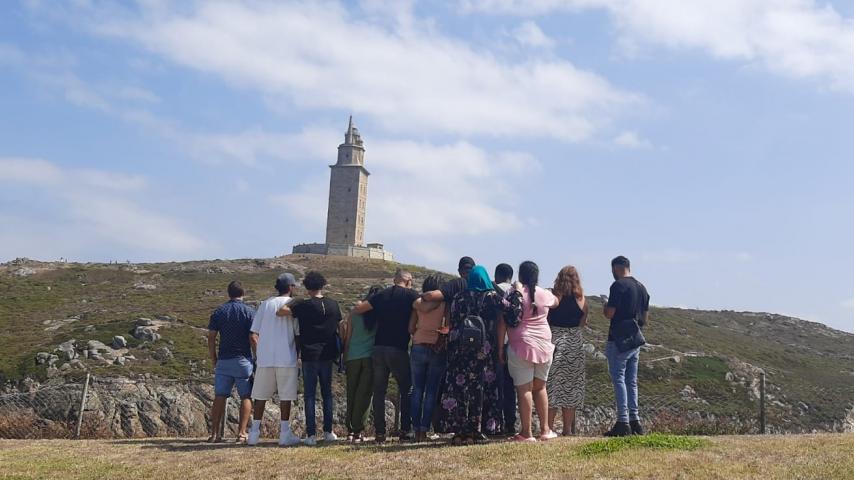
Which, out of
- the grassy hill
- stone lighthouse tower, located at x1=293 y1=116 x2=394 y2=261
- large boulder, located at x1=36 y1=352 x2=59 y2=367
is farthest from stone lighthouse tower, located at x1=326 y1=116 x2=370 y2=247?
large boulder, located at x1=36 y1=352 x2=59 y2=367

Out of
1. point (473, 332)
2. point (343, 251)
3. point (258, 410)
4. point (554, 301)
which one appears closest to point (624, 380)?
point (554, 301)

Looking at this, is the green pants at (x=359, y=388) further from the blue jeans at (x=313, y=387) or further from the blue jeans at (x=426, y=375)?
the blue jeans at (x=426, y=375)

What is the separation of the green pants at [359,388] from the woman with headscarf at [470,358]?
127 centimetres

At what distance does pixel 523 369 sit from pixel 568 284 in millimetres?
1492

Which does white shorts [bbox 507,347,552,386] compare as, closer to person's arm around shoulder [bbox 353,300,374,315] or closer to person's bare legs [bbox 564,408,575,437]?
person's bare legs [bbox 564,408,575,437]

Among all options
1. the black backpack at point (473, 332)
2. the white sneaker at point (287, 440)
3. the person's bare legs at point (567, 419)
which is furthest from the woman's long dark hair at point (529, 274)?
the white sneaker at point (287, 440)

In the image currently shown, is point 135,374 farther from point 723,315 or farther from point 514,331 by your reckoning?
point 723,315

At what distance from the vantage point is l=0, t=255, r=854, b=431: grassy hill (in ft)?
99.0

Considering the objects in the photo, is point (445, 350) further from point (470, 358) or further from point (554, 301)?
point (554, 301)

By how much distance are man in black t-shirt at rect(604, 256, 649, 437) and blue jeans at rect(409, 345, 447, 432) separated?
7.31ft

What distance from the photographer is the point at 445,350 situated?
9.60 m

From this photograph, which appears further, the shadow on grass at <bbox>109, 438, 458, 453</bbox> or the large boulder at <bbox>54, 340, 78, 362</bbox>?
the large boulder at <bbox>54, 340, 78, 362</bbox>

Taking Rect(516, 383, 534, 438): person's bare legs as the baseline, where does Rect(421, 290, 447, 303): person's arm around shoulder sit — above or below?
above

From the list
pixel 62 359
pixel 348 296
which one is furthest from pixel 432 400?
pixel 348 296
